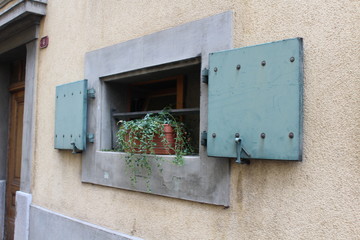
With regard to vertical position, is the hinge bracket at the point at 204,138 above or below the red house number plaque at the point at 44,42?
below

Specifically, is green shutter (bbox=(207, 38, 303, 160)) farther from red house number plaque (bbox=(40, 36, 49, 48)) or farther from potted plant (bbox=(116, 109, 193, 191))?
red house number plaque (bbox=(40, 36, 49, 48))

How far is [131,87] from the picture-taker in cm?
414

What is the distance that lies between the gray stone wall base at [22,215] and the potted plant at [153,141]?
2.31m

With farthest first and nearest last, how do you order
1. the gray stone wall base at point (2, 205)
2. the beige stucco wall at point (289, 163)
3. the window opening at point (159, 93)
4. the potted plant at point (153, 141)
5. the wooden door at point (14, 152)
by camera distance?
the gray stone wall base at point (2, 205), the wooden door at point (14, 152), the window opening at point (159, 93), the potted plant at point (153, 141), the beige stucco wall at point (289, 163)

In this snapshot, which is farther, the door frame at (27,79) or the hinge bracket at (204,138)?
the door frame at (27,79)

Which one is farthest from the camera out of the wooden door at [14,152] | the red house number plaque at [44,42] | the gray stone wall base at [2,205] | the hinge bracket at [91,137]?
the gray stone wall base at [2,205]

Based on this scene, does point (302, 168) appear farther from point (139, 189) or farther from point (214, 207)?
point (139, 189)

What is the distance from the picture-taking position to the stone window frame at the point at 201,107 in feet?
9.07

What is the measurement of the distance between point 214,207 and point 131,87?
1906 mm

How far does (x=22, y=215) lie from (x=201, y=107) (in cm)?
345

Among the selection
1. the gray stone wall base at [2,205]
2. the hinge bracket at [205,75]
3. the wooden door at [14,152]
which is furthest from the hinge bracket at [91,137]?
the gray stone wall base at [2,205]

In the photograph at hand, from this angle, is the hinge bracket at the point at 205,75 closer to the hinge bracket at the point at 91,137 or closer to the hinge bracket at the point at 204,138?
the hinge bracket at the point at 204,138

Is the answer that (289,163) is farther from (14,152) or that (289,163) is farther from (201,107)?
(14,152)

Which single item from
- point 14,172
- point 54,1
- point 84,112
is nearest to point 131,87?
point 84,112
